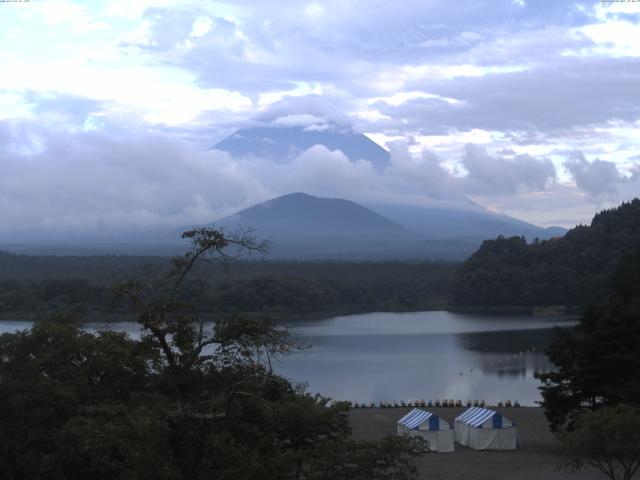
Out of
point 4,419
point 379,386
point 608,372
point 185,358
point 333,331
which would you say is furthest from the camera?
point 333,331

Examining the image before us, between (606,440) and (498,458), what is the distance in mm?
4099

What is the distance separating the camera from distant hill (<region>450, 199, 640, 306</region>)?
57.4 metres

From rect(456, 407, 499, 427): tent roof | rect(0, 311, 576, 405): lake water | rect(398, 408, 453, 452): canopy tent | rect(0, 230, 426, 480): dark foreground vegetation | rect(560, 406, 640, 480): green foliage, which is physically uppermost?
rect(0, 230, 426, 480): dark foreground vegetation

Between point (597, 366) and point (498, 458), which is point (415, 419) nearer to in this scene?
point (498, 458)

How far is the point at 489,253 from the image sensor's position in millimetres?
62781

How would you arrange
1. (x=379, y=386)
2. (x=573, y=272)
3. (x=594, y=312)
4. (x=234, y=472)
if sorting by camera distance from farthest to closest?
(x=573, y=272), (x=379, y=386), (x=594, y=312), (x=234, y=472)

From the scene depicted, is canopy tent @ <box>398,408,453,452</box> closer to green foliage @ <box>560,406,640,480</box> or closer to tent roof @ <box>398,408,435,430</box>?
tent roof @ <box>398,408,435,430</box>

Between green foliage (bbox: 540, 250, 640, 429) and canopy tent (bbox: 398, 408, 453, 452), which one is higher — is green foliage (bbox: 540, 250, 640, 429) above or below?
above

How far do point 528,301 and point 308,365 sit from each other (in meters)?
31.8

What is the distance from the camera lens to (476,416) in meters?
15.6

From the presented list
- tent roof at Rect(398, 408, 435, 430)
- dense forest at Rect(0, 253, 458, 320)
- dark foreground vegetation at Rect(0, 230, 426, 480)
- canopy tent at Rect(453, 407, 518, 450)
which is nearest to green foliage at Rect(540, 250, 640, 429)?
canopy tent at Rect(453, 407, 518, 450)

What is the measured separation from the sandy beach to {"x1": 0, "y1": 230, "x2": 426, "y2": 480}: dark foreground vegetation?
168 inches

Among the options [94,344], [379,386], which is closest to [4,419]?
[94,344]

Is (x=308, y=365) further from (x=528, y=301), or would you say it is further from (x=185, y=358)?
(x=528, y=301)
